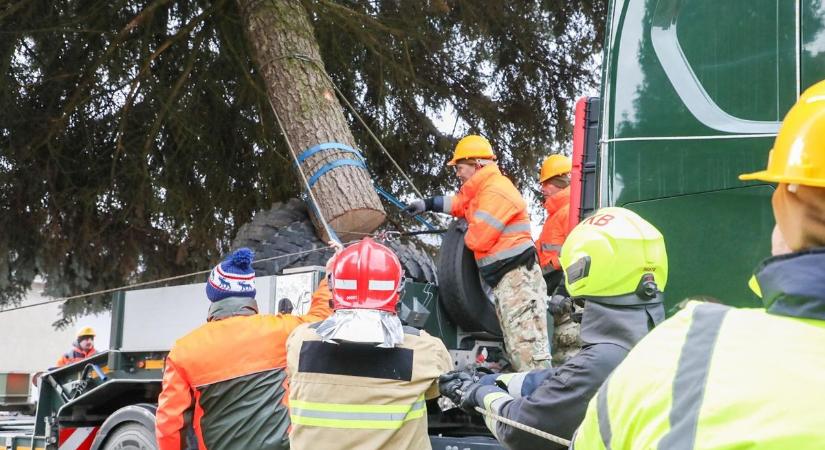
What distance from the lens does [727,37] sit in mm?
3332

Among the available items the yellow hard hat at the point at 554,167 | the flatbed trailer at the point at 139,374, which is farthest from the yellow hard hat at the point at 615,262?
the yellow hard hat at the point at 554,167

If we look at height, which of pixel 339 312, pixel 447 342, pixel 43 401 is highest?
pixel 339 312

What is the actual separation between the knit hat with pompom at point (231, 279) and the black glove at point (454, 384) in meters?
1.44

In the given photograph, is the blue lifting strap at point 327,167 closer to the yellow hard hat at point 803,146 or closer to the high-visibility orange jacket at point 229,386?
the high-visibility orange jacket at point 229,386

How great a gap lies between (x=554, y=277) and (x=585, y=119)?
7.04 feet

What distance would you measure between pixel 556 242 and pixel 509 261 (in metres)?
1.13

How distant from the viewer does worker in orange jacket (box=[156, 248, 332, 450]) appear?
12.9 ft

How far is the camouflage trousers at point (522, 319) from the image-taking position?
4723 millimetres

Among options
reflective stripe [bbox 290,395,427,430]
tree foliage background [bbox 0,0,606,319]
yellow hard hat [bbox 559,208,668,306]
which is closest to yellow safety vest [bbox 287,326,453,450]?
reflective stripe [bbox 290,395,427,430]

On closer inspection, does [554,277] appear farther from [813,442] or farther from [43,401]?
[813,442]

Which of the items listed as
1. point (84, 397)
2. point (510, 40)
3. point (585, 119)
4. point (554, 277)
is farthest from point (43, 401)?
point (510, 40)

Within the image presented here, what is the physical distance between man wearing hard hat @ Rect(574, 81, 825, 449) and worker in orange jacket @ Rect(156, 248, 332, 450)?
9.67ft

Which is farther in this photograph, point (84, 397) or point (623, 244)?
point (84, 397)

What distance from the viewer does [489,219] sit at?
5.03 metres
